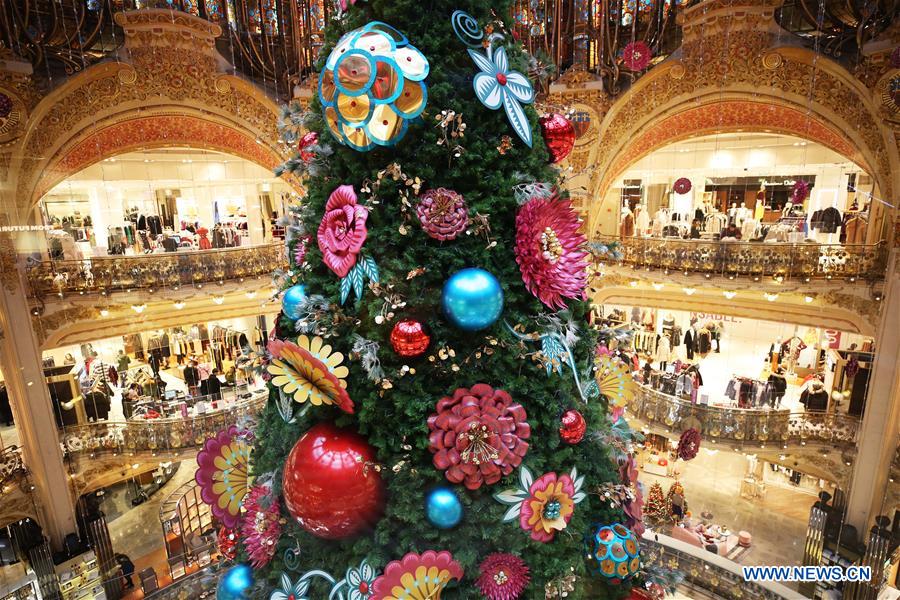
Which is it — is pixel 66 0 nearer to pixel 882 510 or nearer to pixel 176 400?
pixel 176 400

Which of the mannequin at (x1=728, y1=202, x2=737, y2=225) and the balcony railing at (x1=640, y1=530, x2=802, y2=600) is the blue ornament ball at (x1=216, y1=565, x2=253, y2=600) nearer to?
the balcony railing at (x1=640, y1=530, x2=802, y2=600)

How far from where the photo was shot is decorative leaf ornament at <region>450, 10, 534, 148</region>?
1533 mm

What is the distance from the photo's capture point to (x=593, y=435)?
1.84m

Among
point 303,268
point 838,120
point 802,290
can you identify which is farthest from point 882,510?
point 303,268

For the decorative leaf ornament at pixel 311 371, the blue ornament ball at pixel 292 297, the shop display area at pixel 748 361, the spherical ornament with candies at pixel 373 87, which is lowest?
the shop display area at pixel 748 361

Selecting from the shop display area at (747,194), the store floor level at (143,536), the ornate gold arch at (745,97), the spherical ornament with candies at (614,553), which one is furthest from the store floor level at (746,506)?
the store floor level at (143,536)

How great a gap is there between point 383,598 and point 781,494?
969 cm

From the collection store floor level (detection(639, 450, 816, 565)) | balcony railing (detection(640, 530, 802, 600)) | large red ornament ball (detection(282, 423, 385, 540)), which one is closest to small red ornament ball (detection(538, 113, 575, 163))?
large red ornament ball (detection(282, 423, 385, 540))

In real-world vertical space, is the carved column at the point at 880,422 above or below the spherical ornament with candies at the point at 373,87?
below

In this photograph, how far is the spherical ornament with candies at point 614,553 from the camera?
69.5 inches

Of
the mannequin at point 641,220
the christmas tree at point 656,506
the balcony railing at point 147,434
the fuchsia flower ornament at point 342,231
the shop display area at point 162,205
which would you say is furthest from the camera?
the mannequin at point 641,220

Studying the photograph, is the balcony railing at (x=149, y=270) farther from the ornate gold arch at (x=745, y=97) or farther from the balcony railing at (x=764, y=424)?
A: the balcony railing at (x=764, y=424)

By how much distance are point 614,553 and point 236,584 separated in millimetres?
1435

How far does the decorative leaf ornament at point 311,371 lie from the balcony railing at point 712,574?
150 inches
